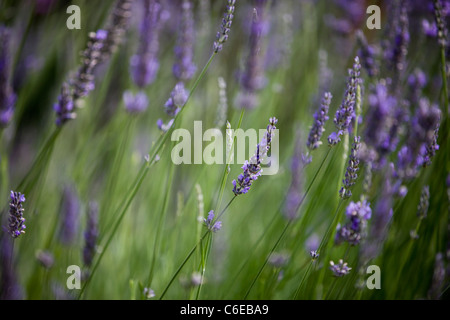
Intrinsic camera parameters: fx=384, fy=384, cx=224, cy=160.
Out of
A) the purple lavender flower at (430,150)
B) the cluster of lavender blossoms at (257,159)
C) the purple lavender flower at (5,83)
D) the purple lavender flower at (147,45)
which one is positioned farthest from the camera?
the purple lavender flower at (147,45)

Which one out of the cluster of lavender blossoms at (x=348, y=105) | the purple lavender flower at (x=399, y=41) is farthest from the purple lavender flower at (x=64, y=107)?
the purple lavender flower at (x=399, y=41)

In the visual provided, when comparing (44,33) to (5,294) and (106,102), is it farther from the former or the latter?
(5,294)

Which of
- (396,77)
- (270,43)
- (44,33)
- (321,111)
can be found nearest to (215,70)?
(270,43)

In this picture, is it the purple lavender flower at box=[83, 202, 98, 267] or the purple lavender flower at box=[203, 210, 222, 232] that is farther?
the purple lavender flower at box=[83, 202, 98, 267]

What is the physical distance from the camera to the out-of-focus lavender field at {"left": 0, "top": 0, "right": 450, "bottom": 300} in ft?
2.40

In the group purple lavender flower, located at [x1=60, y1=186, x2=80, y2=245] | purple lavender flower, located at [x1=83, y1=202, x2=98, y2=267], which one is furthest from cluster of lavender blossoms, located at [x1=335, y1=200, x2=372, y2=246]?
purple lavender flower, located at [x1=60, y1=186, x2=80, y2=245]

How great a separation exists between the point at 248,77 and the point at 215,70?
54cm

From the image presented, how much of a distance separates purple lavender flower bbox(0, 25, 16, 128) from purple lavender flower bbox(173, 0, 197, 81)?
381 millimetres

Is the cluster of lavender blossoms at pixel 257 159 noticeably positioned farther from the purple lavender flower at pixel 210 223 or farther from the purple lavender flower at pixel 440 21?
the purple lavender flower at pixel 440 21

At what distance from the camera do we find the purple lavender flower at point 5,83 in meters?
0.82

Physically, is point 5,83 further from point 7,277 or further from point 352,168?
point 352,168

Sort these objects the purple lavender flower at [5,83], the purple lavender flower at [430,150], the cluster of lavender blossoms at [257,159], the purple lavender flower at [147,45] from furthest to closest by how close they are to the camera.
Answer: the purple lavender flower at [147,45] < the purple lavender flower at [5,83] < the purple lavender flower at [430,150] < the cluster of lavender blossoms at [257,159]

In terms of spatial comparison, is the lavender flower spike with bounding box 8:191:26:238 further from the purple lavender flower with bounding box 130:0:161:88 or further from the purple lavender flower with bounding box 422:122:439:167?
the purple lavender flower with bounding box 422:122:439:167

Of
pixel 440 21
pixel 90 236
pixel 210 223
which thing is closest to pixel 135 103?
pixel 90 236
